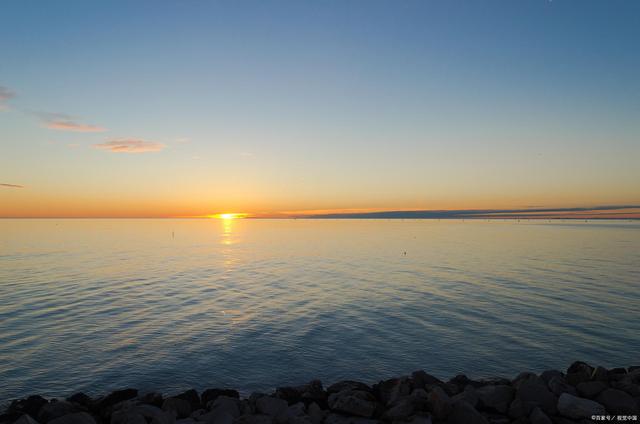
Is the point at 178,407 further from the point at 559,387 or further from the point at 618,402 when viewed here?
the point at 618,402

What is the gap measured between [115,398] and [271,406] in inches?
257

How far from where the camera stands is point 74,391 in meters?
18.5

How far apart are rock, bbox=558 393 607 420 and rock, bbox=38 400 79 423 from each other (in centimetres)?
1827

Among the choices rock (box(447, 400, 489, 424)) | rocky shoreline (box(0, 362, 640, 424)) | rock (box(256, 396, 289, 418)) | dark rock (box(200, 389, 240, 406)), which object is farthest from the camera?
dark rock (box(200, 389, 240, 406))

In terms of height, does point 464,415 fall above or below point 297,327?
above

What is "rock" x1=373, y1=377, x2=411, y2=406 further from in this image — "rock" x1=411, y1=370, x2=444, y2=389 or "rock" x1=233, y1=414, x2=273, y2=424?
"rock" x1=233, y1=414, x2=273, y2=424

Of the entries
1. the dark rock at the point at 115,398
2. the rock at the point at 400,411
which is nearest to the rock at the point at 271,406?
the rock at the point at 400,411

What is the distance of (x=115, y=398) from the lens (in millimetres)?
15805

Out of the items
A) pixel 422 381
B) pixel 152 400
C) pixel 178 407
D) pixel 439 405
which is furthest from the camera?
pixel 422 381

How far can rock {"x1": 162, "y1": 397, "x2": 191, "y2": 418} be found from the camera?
14781 millimetres

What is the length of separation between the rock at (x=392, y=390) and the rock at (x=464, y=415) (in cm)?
220

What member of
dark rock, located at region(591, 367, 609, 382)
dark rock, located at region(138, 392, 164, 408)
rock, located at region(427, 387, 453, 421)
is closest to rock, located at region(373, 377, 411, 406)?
rock, located at region(427, 387, 453, 421)

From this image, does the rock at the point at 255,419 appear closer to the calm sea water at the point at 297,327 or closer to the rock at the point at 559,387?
the calm sea water at the point at 297,327

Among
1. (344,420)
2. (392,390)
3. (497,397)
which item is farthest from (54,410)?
(497,397)
